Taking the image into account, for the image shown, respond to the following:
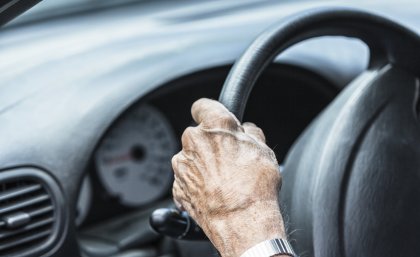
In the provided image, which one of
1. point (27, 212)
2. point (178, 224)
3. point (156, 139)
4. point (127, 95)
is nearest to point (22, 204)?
point (27, 212)

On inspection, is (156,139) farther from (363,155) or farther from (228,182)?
(228,182)

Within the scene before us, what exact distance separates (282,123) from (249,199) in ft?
5.65

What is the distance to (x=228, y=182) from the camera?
4.51 feet

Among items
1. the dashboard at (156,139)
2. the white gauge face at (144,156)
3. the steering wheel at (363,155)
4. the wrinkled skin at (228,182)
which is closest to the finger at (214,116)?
the wrinkled skin at (228,182)

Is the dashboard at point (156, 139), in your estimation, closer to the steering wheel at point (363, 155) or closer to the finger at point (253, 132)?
the steering wheel at point (363, 155)

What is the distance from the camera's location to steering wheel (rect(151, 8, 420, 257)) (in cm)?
182

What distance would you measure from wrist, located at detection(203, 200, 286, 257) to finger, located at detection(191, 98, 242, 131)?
0.14m

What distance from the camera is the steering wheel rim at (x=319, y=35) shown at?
163cm

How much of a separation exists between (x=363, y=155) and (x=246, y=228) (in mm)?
603

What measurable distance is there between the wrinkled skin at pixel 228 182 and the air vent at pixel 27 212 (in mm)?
714

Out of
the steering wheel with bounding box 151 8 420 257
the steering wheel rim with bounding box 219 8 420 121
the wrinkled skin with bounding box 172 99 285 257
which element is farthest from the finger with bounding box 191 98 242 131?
the steering wheel with bounding box 151 8 420 257

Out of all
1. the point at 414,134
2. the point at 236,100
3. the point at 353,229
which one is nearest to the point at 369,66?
the point at 414,134

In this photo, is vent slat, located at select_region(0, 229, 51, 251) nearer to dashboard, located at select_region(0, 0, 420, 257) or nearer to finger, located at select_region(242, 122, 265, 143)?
dashboard, located at select_region(0, 0, 420, 257)

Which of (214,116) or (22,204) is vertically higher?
(214,116)
